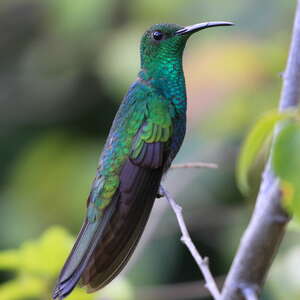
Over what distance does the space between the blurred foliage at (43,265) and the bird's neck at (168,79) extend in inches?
27.2

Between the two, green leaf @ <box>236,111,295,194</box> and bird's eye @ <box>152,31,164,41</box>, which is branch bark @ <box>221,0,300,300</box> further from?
bird's eye @ <box>152,31,164,41</box>

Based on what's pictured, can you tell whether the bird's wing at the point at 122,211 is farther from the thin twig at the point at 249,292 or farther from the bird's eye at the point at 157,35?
the thin twig at the point at 249,292

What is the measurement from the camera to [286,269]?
115 inches

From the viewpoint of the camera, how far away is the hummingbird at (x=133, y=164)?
2209 millimetres

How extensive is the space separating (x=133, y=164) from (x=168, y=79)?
0.45 meters

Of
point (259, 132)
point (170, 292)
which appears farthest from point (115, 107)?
point (259, 132)

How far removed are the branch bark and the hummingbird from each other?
42cm

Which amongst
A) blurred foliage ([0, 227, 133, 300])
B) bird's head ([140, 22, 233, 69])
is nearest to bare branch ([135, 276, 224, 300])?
blurred foliage ([0, 227, 133, 300])

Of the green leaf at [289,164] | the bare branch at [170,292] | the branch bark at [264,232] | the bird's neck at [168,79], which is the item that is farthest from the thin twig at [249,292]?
the bare branch at [170,292]

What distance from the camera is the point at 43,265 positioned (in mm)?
2420

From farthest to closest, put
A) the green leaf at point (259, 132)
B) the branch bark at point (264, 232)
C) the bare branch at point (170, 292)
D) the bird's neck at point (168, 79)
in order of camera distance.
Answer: the bare branch at point (170, 292)
the bird's neck at point (168, 79)
the branch bark at point (264, 232)
the green leaf at point (259, 132)

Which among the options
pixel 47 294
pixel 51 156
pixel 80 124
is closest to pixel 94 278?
pixel 47 294

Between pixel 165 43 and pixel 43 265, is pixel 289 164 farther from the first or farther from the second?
pixel 165 43

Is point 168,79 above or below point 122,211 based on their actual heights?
above
